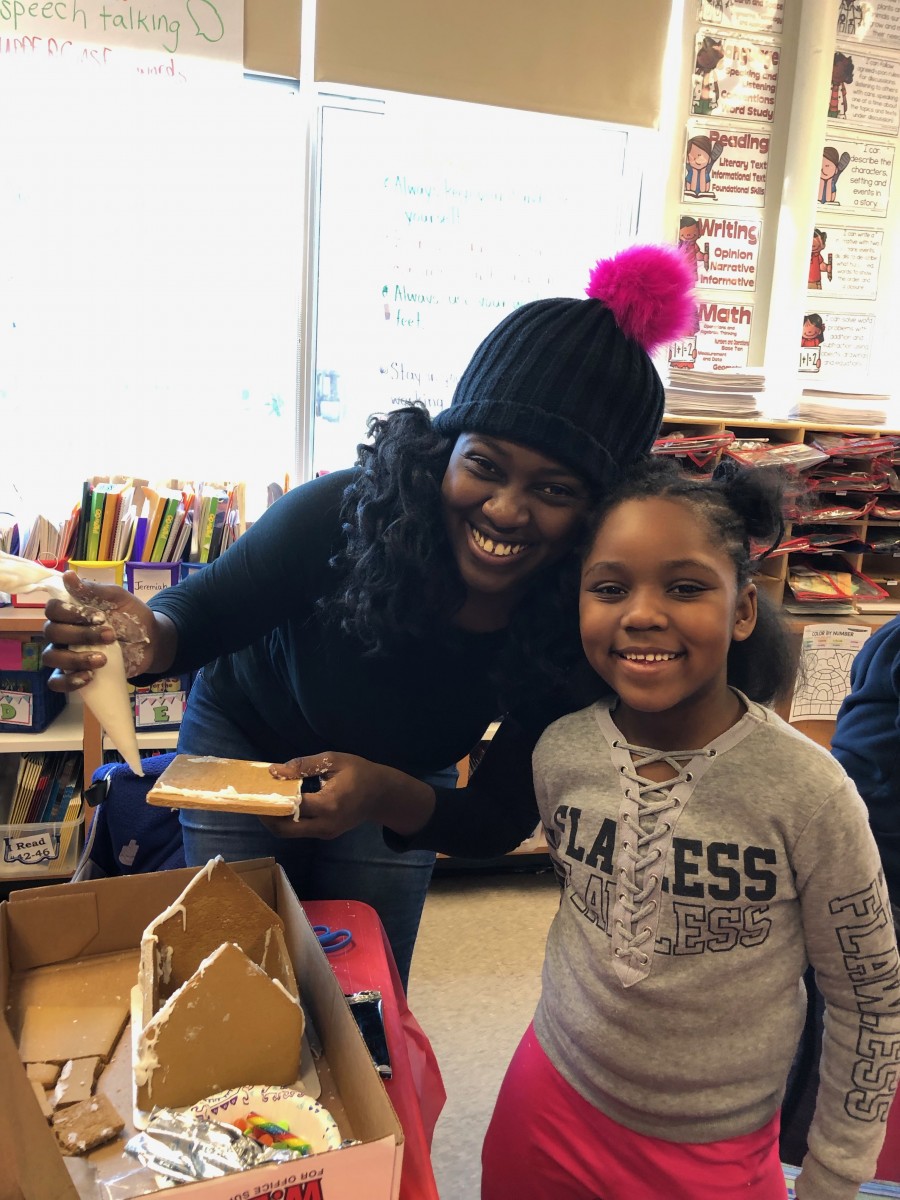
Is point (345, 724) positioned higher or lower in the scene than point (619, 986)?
higher

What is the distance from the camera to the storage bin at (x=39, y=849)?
2.31 meters

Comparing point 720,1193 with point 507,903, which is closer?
point 720,1193

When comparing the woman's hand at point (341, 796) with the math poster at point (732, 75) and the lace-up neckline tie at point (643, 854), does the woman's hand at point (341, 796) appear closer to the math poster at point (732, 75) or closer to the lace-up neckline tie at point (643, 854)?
the lace-up neckline tie at point (643, 854)

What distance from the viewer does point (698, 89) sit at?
9.11 ft

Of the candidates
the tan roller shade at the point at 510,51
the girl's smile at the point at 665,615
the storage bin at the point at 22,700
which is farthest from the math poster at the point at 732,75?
the storage bin at the point at 22,700

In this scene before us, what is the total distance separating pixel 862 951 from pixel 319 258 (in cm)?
244

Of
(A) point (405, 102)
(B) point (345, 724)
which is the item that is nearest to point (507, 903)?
(B) point (345, 724)

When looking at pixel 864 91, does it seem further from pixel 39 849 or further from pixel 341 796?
pixel 39 849

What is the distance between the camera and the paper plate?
2.27 ft

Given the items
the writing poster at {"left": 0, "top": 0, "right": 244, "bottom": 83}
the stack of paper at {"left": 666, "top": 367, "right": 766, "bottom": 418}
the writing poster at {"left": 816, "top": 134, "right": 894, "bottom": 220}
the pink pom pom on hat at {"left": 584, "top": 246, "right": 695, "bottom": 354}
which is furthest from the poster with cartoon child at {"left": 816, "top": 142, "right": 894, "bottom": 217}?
the pink pom pom on hat at {"left": 584, "top": 246, "right": 695, "bottom": 354}

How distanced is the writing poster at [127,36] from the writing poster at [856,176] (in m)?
1.95

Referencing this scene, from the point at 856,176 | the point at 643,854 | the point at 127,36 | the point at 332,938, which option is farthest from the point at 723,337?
the point at 332,938

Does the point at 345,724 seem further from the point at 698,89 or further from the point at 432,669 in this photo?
the point at 698,89

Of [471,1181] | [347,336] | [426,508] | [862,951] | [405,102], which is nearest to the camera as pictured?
[862,951]
